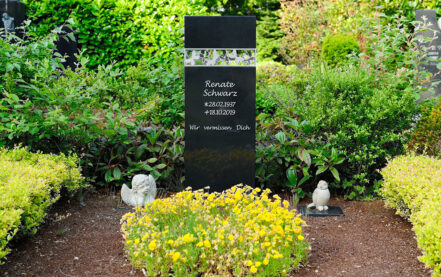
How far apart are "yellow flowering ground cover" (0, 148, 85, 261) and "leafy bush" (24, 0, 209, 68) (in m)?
4.75

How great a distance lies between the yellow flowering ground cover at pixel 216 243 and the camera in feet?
11.1

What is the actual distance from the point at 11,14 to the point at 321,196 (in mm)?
6351

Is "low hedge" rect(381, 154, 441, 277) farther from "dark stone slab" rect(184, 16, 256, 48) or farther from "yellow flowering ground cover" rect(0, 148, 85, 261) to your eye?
"yellow flowering ground cover" rect(0, 148, 85, 261)

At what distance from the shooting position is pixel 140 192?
5.04m

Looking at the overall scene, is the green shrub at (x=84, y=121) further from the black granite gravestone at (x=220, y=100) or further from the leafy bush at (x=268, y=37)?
the leafy bush at (x=268, y=37)

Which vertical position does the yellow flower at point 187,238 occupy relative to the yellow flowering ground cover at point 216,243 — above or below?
above

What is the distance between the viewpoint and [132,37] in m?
9.84

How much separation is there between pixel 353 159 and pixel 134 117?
2.71m

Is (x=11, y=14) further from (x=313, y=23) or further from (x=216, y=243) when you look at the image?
(x=313, y=23)

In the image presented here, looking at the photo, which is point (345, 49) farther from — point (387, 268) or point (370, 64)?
point (387, 268)

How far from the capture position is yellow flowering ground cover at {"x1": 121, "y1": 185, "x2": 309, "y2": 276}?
3.39m

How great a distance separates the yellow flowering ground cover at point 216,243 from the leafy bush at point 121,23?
19.1ft

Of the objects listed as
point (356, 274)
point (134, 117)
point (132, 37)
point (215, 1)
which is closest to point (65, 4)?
point (132, 37)

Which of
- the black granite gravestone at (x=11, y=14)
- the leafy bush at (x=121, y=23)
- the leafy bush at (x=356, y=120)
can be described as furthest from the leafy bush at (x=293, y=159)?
the black granite gravestone at (x=11, y=14)
